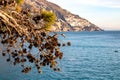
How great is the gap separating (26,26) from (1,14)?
87 centimetres

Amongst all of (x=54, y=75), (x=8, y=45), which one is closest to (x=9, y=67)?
(x=54, y=75)

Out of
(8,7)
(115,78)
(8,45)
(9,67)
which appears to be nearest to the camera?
(8,7)

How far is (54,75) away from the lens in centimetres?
5509

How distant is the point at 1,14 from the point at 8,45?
6.02 feet

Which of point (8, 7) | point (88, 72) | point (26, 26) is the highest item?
point (8, 7)

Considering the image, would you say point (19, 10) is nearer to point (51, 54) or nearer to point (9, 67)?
point (51, 54)

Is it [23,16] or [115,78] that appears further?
[115,78]

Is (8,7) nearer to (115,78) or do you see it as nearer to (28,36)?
(28,36)

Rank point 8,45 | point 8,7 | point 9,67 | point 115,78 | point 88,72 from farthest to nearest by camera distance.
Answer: point 9,67 → point 88,72 → point 115,78 → point 8,45 → point 8,7

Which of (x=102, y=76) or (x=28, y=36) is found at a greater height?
(x=28, y=36)

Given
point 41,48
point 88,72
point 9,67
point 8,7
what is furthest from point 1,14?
point 9,67

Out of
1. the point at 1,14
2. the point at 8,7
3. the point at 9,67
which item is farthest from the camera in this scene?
the point at 9,67

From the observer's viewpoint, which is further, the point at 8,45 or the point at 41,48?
the point at 8,45

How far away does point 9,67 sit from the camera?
66.8 metres
